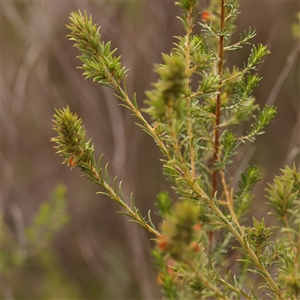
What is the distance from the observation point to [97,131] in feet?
7.47

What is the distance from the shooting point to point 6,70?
2.67 metres

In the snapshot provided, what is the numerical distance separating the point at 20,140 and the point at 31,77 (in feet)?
1.89

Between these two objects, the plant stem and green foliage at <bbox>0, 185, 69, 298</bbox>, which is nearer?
the plant stem

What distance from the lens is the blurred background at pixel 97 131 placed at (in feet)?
5.93

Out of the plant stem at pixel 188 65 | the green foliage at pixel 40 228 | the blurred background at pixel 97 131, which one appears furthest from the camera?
the blurred background at pixel 97 131

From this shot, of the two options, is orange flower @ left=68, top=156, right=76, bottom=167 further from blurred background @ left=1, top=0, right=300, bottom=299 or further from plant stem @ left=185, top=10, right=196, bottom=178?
blurred background @ left=1, top=0, right=300, bottom=299

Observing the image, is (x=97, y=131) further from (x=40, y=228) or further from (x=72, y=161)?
(x=72, y=161)

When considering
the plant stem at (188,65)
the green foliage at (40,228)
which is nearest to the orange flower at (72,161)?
the plant stem at (188,65)

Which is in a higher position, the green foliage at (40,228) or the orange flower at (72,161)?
the orange flower at (72,161)

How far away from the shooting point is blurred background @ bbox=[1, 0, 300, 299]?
5.93 ft

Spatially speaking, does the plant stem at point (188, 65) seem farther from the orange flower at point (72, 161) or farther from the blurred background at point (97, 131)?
the blurred background at point (97, 131)

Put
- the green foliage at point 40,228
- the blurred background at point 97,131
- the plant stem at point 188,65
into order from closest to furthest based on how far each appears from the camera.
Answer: the plant stem at point 188,65
the green foliage at point 40,228
the blurred background at point 97,131

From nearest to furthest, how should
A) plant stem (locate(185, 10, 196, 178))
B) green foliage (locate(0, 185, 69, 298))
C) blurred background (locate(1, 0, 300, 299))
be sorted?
plant stem (locate(185, 10, 196, 178)) → green foliage (locate(0, 185, 69, 298)) → blurred background (locate(1, 0, 300, 299))

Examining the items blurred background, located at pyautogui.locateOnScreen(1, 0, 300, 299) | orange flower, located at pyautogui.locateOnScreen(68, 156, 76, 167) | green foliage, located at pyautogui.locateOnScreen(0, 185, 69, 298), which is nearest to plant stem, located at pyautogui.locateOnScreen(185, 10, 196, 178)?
orange flower, located at pyautogui.locateOnScreen(68, 156, 76, 167)
